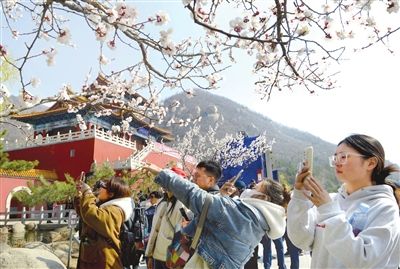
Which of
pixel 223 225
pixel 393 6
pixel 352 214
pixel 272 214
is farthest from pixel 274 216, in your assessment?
pixel 393 6

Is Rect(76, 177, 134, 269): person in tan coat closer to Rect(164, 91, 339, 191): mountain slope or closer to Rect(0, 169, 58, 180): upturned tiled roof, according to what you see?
Rect(0, 169, 58, 180): upturned tiled roof

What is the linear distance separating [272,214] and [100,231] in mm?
1374

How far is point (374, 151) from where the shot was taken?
174cm

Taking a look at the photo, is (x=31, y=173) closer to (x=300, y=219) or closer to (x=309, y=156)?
(x=300, y=219)

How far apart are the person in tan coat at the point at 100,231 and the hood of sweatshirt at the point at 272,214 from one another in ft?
3.88

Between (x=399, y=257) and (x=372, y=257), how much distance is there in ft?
0.75

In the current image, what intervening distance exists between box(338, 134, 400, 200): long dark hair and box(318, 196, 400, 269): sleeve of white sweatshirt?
23 cm

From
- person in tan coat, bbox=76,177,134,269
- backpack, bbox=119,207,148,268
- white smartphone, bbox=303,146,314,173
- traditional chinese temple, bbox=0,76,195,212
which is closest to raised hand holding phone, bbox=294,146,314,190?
white smartphone, bbox=303,146,314,173

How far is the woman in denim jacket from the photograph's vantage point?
2.10m

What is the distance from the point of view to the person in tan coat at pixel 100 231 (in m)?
2.80

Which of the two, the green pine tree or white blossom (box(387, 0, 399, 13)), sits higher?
white blossom (box(387, 0, 399, 13))

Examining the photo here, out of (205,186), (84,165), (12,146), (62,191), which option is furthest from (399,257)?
(12,146)

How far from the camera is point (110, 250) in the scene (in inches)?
114

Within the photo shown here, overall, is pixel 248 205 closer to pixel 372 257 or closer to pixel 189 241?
pixel 189 241
